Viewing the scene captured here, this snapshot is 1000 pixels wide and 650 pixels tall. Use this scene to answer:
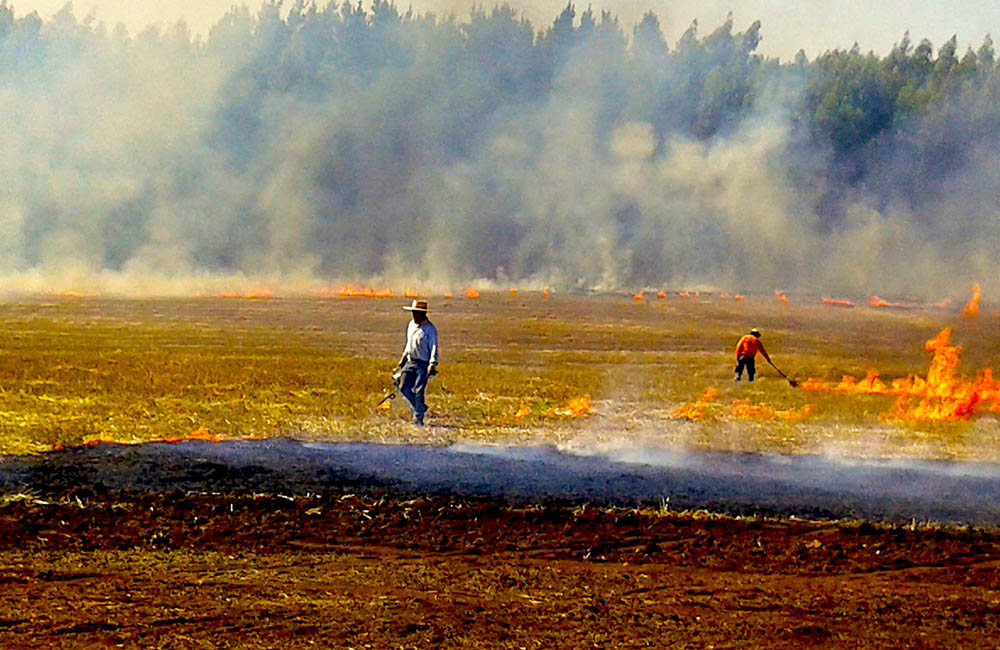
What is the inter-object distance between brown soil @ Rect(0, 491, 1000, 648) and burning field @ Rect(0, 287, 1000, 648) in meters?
0.04

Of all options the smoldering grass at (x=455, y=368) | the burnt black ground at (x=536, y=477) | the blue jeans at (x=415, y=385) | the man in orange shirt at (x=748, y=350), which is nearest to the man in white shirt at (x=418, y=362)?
the blue jeans at (x=415, y=385)

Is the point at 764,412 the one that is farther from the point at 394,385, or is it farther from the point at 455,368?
the point at 455,368

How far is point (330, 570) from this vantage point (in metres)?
10.4

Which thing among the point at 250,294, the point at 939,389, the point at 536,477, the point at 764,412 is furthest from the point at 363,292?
the point at 536,477

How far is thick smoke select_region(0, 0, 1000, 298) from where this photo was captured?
52.8m

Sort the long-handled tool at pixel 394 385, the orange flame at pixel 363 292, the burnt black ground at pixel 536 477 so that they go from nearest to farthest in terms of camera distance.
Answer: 1. the burnt black ground at pixel 536 477
2. the long-handled tool at pixel 394 385
3. the orange flame at pixel 363 292

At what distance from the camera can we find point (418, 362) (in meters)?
21.5

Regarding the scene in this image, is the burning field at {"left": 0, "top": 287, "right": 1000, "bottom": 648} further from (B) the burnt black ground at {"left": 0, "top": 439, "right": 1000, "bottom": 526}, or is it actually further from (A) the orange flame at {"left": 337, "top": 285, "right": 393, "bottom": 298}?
(A) the orange flame at {"left": 337, "top": 285, "right": 393, "bottom": 298}

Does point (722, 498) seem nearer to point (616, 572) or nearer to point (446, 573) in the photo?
point (616, 572)

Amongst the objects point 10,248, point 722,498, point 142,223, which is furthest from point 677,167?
point 722,498

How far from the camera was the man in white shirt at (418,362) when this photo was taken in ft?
70.3

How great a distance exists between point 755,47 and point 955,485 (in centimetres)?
4642

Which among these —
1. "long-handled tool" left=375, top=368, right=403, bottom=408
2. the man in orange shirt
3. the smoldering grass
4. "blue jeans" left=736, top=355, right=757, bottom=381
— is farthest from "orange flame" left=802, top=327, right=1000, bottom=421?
"long-handled tool" left=375, top=368, right=403, bottom=408

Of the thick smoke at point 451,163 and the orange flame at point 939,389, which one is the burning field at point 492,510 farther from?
the thick smoke at point 451,163
